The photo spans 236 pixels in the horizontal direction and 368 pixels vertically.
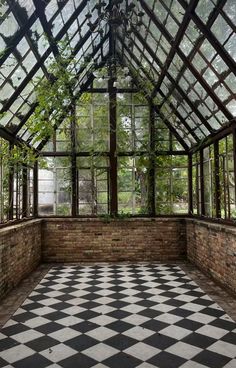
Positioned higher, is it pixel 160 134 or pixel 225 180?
pixel 160 134

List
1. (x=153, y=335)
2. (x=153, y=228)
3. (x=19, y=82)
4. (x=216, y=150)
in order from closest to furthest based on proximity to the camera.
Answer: (x=153, y=335)
(x=19, y=82)
(x=216, y=150)
(x=153, y=228)

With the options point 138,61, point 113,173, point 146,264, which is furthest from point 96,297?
point 138,61

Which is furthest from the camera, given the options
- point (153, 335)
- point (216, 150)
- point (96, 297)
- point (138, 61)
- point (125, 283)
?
point (138, 61)

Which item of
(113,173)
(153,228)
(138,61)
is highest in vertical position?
(138,61)

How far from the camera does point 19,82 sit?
596 cm

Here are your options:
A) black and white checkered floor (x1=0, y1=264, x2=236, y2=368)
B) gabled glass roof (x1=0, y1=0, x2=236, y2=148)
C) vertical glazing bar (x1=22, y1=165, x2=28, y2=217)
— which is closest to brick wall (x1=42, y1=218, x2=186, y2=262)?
vertical glazing bar (x1=22, y1=165, x2=28, y2=217)

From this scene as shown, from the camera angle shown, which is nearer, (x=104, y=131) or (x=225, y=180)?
(x=225, y=180)

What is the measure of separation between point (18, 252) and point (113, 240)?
9.12 feet

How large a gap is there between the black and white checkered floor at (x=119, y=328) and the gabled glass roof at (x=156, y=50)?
10.3 ft

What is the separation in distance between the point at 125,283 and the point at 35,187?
3.90 meters

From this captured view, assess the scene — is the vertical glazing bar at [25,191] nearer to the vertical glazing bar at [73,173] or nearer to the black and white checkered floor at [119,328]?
the vertical glazing bar at [73,173]

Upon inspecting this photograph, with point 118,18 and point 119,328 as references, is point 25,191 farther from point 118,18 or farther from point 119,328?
point 119,328

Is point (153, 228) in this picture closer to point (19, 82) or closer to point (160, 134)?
point (160, 134)

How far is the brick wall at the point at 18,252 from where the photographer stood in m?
5.78
